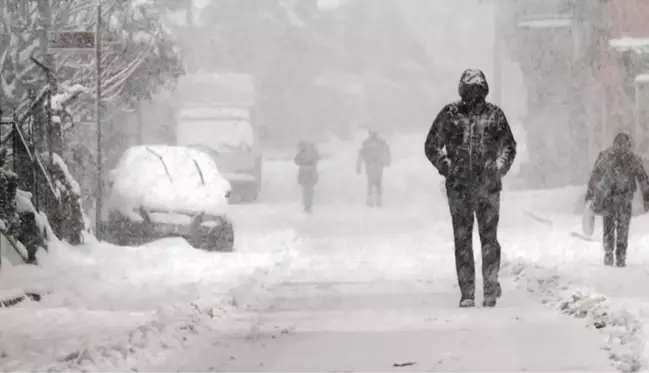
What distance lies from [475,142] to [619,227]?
4.89m

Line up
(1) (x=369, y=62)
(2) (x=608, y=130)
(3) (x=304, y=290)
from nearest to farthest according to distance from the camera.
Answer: (3) (x=304, y=290) < (2) (x=608, y=130) < (1) (x=369, y=62)

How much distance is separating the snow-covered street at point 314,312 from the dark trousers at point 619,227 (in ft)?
0.94

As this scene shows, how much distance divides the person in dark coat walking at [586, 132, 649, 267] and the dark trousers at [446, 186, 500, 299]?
423 centimetres

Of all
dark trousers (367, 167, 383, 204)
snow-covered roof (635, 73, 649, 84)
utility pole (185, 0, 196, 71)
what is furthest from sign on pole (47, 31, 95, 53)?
utility pole (185, 0, 196, 71)

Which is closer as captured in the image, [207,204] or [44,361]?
[44,361]

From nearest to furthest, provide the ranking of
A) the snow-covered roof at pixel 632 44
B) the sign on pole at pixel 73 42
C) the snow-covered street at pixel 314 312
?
the snow-covered street at pixel 314 312, the sign on pole at pixel 73 42, the snow-covered roof at pixel 632 44

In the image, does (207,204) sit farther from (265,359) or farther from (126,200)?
(265,359)

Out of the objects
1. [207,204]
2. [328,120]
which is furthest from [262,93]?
[207,204]

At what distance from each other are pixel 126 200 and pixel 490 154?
24.0ft

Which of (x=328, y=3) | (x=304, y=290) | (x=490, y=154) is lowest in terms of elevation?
(x=304, y=290)

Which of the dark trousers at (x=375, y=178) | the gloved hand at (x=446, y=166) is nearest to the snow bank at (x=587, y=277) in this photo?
the gloved hand at (x=446, y=166)

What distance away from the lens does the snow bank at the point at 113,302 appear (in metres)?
6.46

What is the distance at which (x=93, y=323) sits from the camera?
313 inches

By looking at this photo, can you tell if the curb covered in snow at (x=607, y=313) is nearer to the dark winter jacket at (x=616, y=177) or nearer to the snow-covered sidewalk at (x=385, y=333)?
the snow-covered sidewalk at (x=385, y=333)
